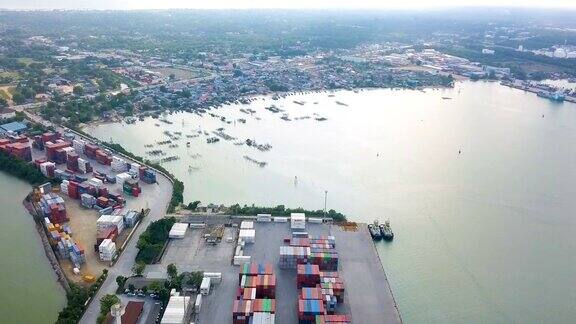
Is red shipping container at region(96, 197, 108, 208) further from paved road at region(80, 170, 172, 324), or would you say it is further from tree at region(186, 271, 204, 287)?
tree at region(186, 271, 204, 287)

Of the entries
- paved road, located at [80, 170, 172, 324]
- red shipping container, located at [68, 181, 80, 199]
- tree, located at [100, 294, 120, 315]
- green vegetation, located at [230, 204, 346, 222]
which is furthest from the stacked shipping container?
red shipping container, located at [68, 181, 80, 199]

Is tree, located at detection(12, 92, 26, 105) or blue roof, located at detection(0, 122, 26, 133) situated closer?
blue roof, located at detection(0, 122, 26, 133)

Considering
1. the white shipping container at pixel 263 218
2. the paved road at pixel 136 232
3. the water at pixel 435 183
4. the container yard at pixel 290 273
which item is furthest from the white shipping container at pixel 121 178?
the white shipping container at pixel 263 218

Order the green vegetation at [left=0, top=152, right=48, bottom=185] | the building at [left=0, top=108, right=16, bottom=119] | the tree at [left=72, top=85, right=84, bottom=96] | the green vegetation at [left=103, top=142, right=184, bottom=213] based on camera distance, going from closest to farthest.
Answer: the green vegetation at [left=103, top=142, right=184, bottom=213] < the green vegetation at [left=0, top=152, right=48, bottom=185] < the building at [left=0, top=108, right=16, bottom=119] < the tree at [left=72, top=85, right=84, bottom=96]

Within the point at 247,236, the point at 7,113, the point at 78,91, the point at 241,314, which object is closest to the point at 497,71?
the point at 78,91

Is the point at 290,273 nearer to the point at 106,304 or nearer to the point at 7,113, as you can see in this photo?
the point at 106,304

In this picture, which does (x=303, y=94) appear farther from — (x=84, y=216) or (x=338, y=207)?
(x=84, y=216)
